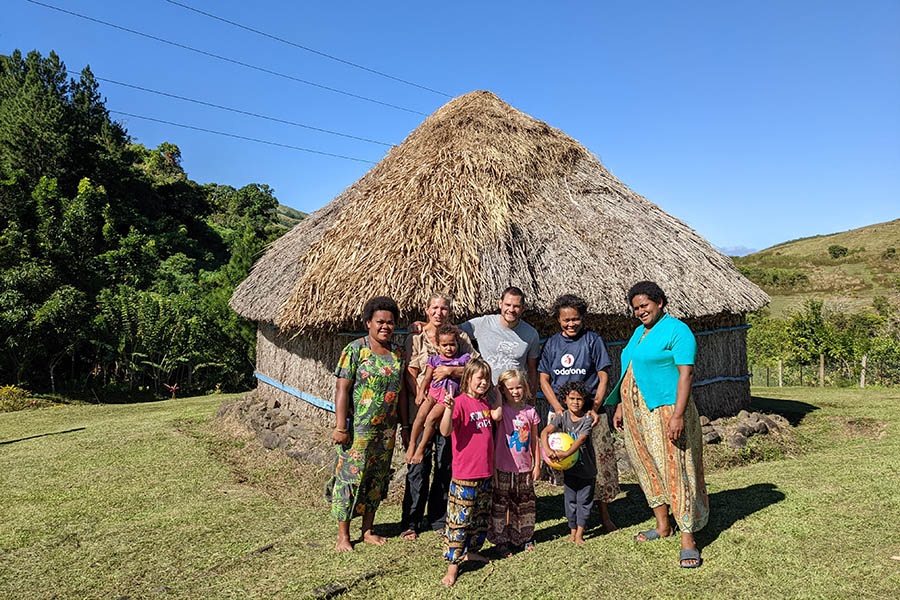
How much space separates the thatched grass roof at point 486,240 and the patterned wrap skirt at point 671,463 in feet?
8.25

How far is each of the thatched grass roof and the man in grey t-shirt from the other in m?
1.60

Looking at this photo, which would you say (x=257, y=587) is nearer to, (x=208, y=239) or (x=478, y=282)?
(x=478, y=282)

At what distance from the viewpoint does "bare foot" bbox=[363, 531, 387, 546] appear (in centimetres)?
Result: 385

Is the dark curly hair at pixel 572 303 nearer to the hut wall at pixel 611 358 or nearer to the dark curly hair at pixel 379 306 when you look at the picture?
the dark curly hair at pixel 379 306

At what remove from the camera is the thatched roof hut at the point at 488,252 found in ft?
20.4

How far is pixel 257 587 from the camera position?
333cm

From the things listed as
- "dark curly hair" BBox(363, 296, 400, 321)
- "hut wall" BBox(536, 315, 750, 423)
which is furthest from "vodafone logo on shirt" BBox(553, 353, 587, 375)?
"hut wall" BBox(536, 315, 750, 423)

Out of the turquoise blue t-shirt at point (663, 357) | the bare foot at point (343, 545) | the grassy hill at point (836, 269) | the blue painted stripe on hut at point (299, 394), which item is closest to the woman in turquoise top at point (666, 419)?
the turquoise blue t-shirt at point (663, 357)

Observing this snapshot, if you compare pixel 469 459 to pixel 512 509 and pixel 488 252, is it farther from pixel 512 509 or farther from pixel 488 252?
pixel 488 252

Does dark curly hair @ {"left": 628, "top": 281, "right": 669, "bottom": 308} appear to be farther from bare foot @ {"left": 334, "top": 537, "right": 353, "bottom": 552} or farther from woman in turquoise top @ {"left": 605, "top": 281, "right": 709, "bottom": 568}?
bare foot @ {"left": 334, "top": 537, "right": 353, "bottom": 552}

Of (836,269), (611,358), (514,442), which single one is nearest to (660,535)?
(514,442)

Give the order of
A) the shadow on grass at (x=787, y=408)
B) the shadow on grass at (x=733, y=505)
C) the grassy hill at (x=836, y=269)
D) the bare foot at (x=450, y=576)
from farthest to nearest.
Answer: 1. the grassy hill at (x=836, y=269)
2. the shadow on grass at (x=787, y=408)
3. the shadow on grass at (x=733, y=505)
4. the bare foot at (x=450, y=576)

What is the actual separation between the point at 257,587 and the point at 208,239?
29357 millimetres

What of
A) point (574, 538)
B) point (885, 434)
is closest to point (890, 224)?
point (885, 434)
